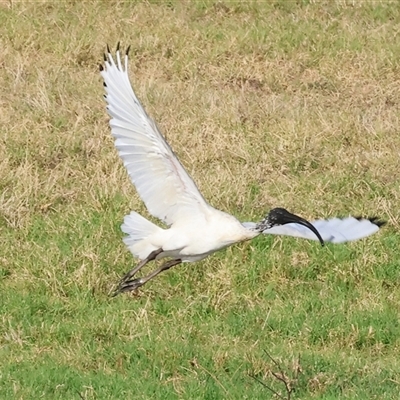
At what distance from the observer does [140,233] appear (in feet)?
20.1

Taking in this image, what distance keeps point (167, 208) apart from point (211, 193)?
200 cm

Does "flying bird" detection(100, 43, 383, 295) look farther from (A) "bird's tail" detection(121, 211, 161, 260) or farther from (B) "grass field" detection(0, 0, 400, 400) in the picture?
(B) "grass field" detection(0, 0, 400, 400)

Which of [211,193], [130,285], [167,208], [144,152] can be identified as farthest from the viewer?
[211,193]

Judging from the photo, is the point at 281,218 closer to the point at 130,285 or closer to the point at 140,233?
the point at 140,233

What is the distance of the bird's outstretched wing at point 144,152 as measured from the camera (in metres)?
5.66

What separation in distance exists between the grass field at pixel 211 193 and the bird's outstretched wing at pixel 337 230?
58cm

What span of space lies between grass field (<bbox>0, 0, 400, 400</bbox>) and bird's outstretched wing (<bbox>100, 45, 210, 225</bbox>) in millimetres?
736

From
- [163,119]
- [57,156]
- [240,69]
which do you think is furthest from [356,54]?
[57,156]

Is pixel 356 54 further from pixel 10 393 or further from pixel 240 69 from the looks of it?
pixel 10 393

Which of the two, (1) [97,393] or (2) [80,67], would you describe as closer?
(1) [97,393]

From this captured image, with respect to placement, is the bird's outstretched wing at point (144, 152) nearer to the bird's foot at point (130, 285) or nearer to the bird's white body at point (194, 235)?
the bird's white body at point (194, 235)

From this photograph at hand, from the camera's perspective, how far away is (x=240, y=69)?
1051cm

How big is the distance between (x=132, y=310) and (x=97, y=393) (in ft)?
3.22

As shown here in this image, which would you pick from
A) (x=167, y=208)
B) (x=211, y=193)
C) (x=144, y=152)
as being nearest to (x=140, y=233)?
(x=167, y=208)
